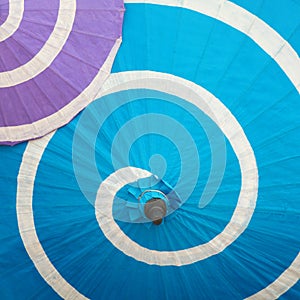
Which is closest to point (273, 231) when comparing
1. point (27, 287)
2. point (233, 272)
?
point (233, 272)

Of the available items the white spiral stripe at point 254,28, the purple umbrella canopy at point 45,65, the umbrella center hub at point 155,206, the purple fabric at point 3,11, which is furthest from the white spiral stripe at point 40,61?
the umbrella center hub at point 155,206

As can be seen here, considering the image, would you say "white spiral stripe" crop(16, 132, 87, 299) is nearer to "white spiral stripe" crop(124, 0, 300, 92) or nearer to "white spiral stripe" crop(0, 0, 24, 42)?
"white spiral stripe" crop(0, 0, 24, 42)

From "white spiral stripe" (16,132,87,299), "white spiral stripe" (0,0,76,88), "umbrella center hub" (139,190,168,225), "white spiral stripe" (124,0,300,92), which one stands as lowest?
"white spiral stripe" (16,132,87,299)

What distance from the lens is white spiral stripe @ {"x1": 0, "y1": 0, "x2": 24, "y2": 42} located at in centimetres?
138

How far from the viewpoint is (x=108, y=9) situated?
143 cm

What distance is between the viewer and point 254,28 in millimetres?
1423

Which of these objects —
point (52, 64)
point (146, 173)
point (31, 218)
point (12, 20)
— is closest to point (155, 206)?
point (146, 173)

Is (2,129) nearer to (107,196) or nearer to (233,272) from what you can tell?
(107,196)

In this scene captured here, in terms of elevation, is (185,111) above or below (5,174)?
above

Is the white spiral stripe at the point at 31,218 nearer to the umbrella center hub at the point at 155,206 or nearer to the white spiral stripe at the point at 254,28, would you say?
the umbrella center hub at the point at 155,206

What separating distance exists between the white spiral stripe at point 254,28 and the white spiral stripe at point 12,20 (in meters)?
0.39

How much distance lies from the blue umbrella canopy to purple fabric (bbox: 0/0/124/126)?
58 millimetres

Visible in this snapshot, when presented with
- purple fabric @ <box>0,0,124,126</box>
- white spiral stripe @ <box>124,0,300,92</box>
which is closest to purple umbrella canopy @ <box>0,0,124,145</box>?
purple fabric @ <box>0,0,124,126</box>

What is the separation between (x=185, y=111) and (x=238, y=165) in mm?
200
